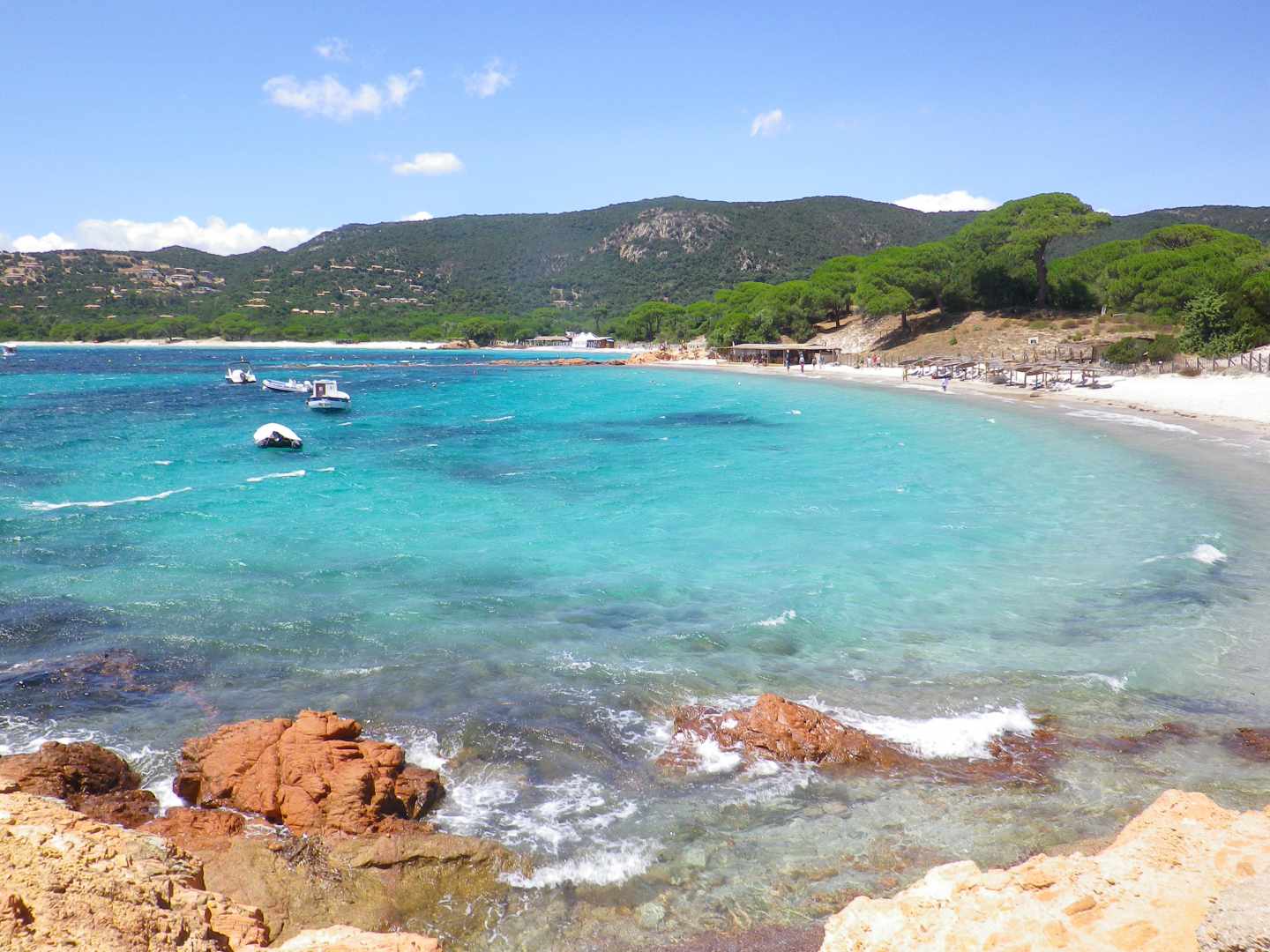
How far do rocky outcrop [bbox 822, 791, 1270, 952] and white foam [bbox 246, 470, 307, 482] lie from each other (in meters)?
27.1

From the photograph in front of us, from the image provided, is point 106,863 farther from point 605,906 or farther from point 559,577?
point 559,577

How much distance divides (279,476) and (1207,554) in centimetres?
2777

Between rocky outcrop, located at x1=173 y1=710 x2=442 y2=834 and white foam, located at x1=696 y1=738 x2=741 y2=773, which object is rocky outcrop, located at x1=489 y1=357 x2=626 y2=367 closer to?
white foam, located at x1=696 y1=738 x2=741 y2=773

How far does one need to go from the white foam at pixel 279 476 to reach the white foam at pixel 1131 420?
123 feet

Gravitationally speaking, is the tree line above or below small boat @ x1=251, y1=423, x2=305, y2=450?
above

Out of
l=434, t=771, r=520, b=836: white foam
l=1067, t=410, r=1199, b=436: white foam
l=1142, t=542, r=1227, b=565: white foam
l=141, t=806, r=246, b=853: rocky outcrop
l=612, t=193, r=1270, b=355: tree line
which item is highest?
l=612, t=193, r=1270, b=355: tree line

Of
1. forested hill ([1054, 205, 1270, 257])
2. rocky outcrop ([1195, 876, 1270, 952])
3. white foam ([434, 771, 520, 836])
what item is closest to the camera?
rocky outcrop ([1195, 876, 1270, 952])

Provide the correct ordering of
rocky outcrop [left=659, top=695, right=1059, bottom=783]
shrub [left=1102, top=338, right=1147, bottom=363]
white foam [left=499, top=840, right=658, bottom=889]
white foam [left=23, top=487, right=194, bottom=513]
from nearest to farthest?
white foam [left=499, top=840, right=658, bottom=889]
rocky outcrop [left=659, top=695, right=1059, bottom=783]
white foam [left=23, top=487, right=194, bottom=513]
shrub [left=1102, top=338, right=1147, bottom=363]

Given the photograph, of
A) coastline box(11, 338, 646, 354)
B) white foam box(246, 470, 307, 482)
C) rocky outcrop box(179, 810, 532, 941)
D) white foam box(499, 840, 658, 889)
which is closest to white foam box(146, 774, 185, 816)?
rocky outcrop box(179, 810, 532, 941)

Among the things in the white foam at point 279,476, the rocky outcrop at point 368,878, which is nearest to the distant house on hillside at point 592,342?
the white foam at point 279,476

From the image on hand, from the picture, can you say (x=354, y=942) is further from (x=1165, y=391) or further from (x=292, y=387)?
(x=292, y=387)

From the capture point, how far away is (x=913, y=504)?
2322 cm

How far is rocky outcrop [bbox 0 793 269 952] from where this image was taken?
141 inches

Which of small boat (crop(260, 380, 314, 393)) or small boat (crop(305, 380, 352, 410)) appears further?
small boat (crop(260, 380, 314, 393))
